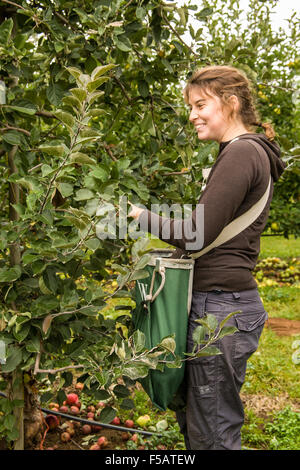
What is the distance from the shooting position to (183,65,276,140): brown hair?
1614mm

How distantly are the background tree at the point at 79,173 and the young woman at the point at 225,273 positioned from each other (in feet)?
0.58

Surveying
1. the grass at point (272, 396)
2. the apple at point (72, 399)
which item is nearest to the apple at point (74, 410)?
the apple at point (72, 399)

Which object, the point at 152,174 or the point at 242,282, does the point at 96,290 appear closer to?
the point at 242,282

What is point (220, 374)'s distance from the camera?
1582mm

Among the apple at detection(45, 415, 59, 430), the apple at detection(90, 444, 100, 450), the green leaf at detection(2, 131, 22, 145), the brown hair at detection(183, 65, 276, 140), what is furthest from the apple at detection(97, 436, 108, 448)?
the brown hair at detection(183, 65, 276, 140)

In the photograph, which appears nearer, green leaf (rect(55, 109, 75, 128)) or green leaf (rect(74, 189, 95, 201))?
green leaf (rect(55, 109, 75, 128))

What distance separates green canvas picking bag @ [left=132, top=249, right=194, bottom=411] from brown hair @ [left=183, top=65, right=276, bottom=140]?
531 millimetres

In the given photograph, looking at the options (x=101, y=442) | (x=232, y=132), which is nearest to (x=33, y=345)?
(x=232, y=132)

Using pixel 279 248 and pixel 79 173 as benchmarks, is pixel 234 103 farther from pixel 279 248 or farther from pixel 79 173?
pixel 279 248

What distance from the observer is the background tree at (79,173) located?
130 cm

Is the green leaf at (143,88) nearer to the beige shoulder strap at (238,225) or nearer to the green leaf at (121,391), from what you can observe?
the beige shoulder strap at (238,225)

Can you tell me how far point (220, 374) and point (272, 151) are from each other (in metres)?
0.74

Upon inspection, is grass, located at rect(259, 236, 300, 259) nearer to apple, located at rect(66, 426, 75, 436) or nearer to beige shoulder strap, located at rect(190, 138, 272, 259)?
apple, located at rect(66, 426, 75, 436)
